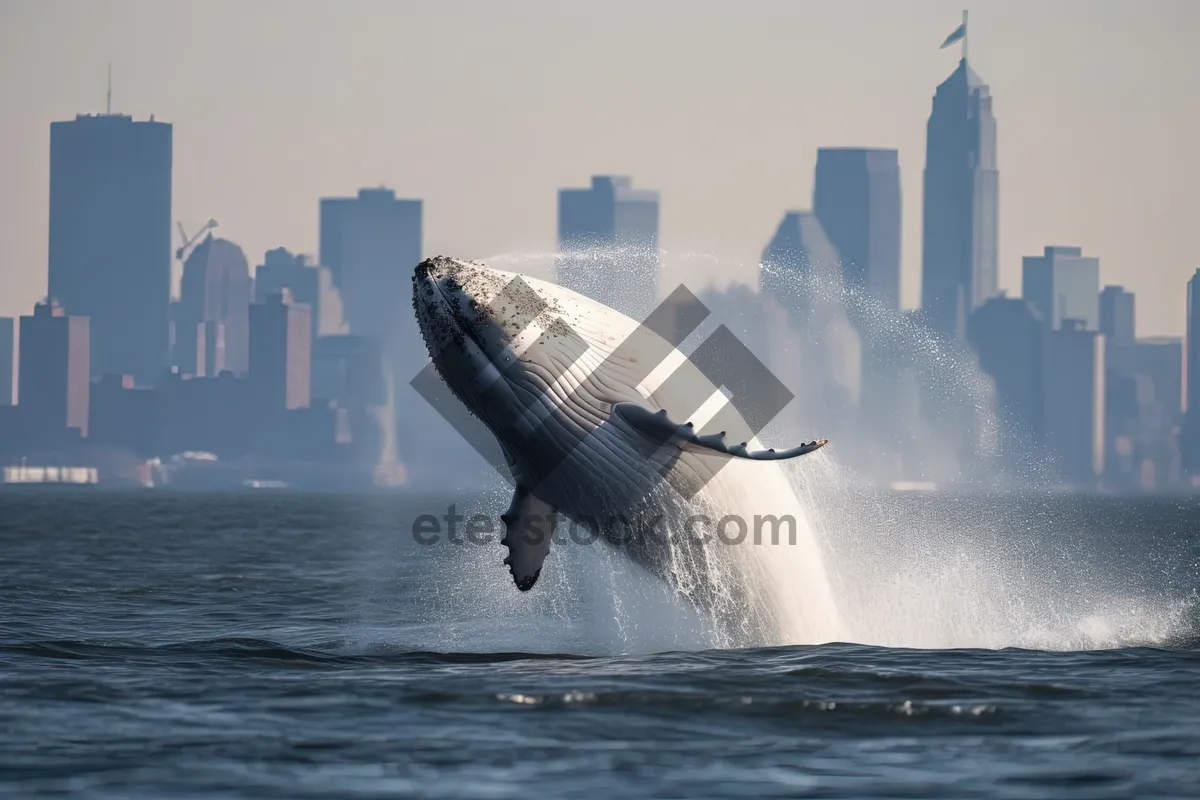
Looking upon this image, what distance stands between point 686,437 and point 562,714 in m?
3.18

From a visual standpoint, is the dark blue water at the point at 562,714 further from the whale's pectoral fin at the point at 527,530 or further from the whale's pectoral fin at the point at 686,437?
the whale's pectoral fin at the point at 686,437

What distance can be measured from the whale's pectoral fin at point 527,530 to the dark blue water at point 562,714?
1295mm

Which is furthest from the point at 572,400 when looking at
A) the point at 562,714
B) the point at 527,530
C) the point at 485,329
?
the point at 562,714

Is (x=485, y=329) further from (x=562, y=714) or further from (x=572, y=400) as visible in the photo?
(x=562, y=714)

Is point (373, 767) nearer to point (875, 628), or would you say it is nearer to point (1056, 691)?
point (1056, 691)

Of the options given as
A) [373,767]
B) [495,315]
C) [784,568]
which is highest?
[495,315]

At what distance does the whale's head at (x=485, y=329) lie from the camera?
64.4 ft

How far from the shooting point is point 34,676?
21.9 metres

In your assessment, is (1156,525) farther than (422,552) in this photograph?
Yes

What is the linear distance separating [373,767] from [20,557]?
42908 mm

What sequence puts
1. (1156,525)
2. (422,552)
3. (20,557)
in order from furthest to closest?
(1156,525), (422,552), (20,557)

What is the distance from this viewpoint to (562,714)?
1869cm

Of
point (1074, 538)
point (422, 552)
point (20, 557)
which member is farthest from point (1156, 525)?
point (20, 557)

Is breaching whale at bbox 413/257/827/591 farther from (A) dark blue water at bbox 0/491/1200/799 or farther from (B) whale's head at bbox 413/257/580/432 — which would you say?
(A) dark blue water at bbox 0/491/1200/799
